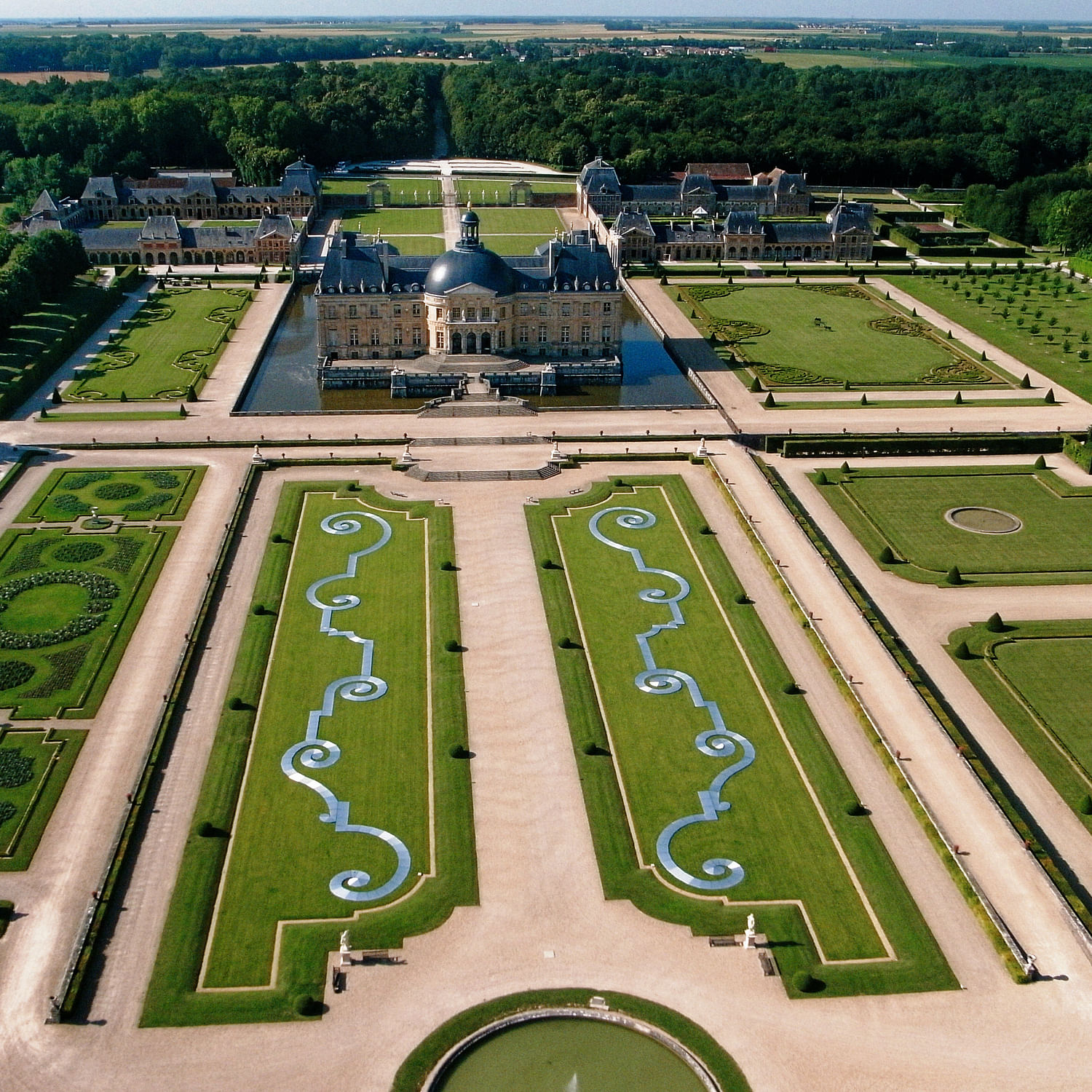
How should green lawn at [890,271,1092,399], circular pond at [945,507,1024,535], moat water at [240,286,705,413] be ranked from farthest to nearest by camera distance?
green lawn at [890,271,1092,399] → moat water at [240,286,705,413] → circular pond at [945,507,1024,535]

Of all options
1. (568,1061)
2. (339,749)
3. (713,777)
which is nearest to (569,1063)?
(568,1061)

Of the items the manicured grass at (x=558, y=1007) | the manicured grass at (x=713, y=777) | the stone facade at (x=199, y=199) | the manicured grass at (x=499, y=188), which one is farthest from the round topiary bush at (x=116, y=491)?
the manicured grass at (x=499, y=188)

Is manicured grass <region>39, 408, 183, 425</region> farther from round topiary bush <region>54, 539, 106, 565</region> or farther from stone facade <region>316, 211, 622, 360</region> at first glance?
round topiary bush <region>54, 539, 106, 565</region>

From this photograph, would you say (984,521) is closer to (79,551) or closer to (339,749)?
(339,749)

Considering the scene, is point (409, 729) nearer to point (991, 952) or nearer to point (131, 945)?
point (131, 945)

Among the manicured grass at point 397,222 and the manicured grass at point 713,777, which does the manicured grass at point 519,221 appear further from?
the manicured grass at point 713,777

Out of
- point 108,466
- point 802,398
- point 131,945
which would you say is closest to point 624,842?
point 131,945

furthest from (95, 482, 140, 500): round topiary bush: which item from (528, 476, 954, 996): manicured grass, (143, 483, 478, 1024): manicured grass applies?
(528, 476, 954, 996): manicured grass
